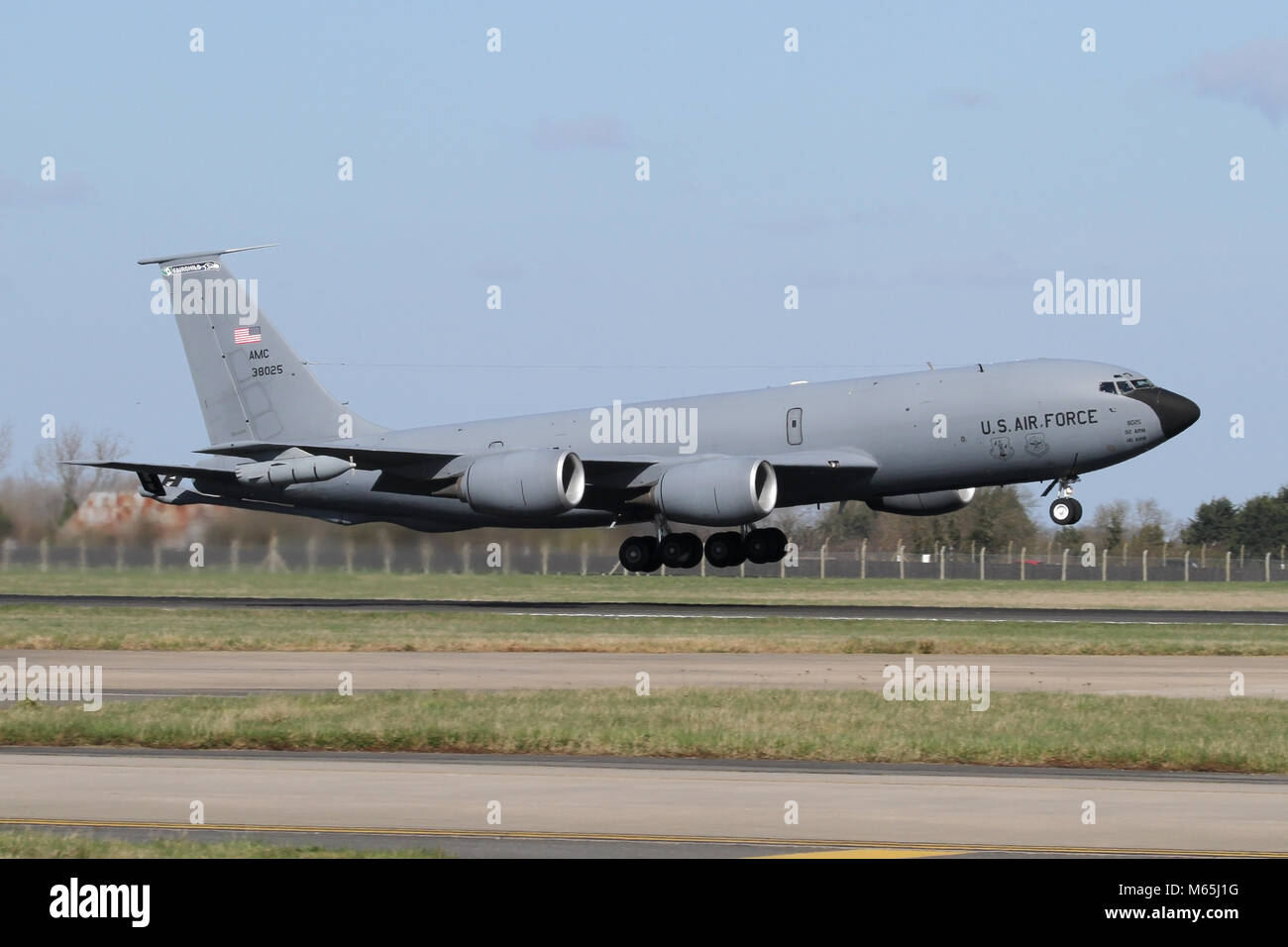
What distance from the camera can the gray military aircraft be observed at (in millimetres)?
42719

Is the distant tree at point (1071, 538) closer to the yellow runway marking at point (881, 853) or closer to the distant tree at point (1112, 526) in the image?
the distant tree at point (1112, 526)

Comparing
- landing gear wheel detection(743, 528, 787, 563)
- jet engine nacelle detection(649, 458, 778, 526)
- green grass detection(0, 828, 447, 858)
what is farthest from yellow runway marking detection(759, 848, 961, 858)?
landing gear wheel detection(743, 528, 787, 563)

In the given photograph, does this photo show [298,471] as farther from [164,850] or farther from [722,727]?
[164,850]

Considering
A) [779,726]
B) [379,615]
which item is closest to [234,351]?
[379,615]

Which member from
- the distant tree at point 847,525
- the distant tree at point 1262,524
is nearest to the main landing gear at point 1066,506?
the distant tree at point 847,525

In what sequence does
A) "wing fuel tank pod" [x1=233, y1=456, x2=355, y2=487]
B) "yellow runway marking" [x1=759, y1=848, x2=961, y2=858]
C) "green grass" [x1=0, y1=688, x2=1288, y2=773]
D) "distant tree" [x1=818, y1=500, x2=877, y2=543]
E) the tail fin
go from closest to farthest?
"yellow runway marking" [x1=759, y1=848, x2=961, y2=858] → "green grass" [x1=0, y1=688, x2=1288, y2=773] → "wing fuel tank pod" [x1=233, y1=456, x2=355, y2=487] → the tail fin → "distant tree" [x1=818, y1=500, x2=877, y2=543]

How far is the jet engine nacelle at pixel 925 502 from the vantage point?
48.4 m

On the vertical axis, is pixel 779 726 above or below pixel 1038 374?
below

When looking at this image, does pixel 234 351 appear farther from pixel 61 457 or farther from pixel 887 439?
pixel 887 439

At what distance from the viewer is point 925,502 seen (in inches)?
1928

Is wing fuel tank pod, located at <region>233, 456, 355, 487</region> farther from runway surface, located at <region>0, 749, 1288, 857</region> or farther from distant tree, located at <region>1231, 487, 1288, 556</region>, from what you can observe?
distant tree, located at <region>1231, 487, 1288, 556</region>

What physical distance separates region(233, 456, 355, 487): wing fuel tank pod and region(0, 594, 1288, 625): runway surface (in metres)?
3.50

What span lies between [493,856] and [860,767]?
666 centimetres
